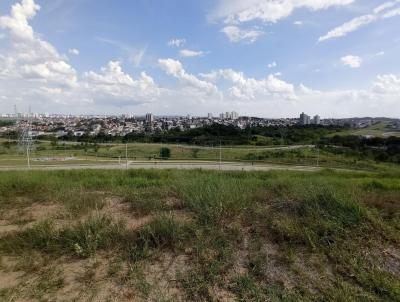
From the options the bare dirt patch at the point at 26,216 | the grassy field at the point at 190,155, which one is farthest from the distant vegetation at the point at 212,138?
the bare dirt patch at the point at 26,216

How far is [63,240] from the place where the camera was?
12.0 feet

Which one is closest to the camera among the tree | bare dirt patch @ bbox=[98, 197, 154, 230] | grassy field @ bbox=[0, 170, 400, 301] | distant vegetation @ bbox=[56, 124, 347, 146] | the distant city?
grassy field @ bbox=[0, 170, 400, 301]

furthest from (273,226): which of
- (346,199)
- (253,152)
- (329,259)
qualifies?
(253,152)

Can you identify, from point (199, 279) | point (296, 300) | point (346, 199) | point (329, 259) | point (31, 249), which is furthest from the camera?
point (346, 199)

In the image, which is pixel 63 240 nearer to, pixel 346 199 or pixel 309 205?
pixel 309 205

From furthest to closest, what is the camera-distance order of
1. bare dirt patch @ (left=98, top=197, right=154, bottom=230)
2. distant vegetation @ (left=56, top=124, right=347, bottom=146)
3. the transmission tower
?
distant vegetation @ (left=56, top=124, right=347, bottom=146), the transmission tower, bare dirt patch @ (left=98, top=197, right=154, bottom=230)

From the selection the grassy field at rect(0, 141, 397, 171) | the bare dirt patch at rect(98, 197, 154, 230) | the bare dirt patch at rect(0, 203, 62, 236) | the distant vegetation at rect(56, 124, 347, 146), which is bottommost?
the grassy field at rect(0, 141, 397, 171)

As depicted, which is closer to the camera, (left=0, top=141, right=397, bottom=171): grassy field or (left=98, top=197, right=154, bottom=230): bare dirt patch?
(left=98, top=197, right=154, bottom=230): bare dirt patch

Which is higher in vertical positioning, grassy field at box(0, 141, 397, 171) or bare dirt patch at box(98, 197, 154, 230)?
bare dirt patch at box(98, 197, 154, 230)

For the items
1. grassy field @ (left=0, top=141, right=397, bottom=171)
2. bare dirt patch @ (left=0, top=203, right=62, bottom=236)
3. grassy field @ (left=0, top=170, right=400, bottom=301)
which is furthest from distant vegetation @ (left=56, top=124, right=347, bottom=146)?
grassy field @ (left=0, top=170, right=400, bottom=301)

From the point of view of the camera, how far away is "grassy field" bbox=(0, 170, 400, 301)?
9.08ft

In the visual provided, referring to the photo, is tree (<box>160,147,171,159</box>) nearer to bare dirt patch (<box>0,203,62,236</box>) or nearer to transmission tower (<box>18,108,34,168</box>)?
transmission tower (<box>18,108,34,168</box>)

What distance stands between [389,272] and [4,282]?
4.05 m

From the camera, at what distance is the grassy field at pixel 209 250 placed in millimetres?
2768
